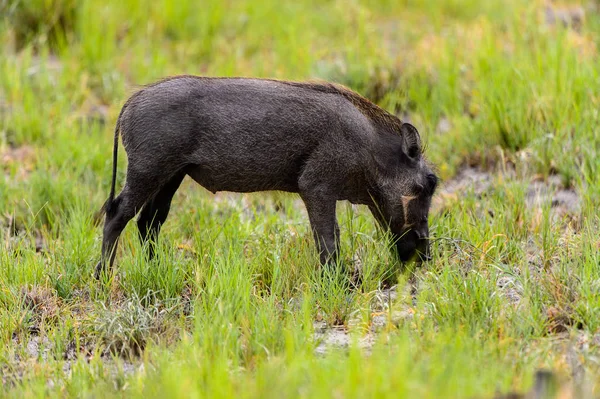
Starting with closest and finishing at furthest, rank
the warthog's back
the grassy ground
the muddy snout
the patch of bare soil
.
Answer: the grassy ground
the warthog's back
the muddy snout
the patch of bare soil

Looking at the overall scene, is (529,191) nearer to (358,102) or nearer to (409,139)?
(409,139)

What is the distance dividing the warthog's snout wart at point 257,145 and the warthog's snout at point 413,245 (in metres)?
0.17

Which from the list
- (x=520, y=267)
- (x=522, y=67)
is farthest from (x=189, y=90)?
(x=522, y=67)

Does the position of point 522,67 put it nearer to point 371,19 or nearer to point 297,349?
point 371,19

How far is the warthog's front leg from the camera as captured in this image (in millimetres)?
5102

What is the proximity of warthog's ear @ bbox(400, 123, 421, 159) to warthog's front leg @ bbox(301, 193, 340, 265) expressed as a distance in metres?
0.54

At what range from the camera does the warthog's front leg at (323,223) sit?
5102mm

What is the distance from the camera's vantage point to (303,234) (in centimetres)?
579

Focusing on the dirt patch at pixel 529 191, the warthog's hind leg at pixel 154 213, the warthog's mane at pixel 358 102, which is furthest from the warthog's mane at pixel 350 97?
the dirt patch at pixel 529 191

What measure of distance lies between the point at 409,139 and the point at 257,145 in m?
0.89

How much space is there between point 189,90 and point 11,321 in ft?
5.08

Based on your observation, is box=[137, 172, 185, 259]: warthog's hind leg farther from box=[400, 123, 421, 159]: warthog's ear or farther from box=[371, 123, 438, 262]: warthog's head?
box=[400, 123, 421, 159]: warthog's ear

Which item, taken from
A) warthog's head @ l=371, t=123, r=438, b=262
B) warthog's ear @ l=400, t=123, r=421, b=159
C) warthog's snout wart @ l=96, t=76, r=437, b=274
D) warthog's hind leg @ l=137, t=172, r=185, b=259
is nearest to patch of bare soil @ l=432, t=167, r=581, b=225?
warthog's head @ l=371, t=123, r=438, b=262

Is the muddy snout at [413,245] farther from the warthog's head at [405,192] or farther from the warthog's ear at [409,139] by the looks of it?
Answer: the warthog's ear at [409,139]
